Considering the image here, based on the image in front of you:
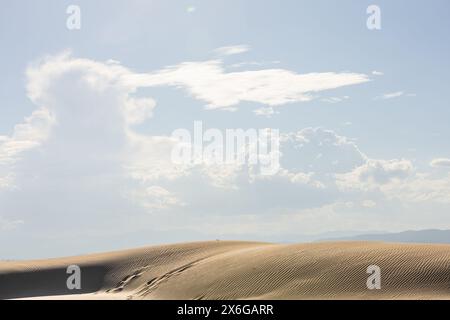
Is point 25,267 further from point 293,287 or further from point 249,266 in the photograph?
point 293,287

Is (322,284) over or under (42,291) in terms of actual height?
under

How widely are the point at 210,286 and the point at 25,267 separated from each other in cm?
2293

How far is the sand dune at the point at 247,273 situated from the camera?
30391 mm

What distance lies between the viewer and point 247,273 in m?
35.5

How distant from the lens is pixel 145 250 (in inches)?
2089

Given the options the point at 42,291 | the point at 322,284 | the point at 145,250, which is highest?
the point at 145,250

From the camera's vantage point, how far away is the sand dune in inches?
1196

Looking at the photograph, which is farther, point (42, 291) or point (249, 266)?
point (42, 291)
